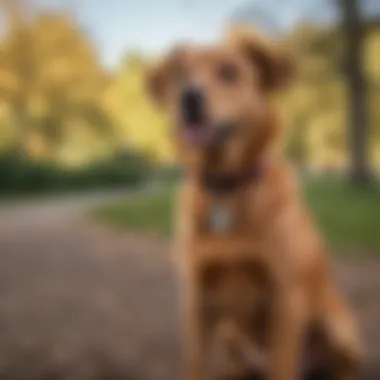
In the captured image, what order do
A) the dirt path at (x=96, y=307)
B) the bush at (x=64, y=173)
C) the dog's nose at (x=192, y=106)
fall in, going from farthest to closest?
the bush at (x=64, y=173) → the dirt path at (x=96, y=307) → the dog's nose at (x=192, y=106)

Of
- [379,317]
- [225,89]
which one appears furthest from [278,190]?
[379,317]

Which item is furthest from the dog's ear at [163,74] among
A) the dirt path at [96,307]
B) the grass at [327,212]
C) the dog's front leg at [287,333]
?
the dog's front leg at [287,333]

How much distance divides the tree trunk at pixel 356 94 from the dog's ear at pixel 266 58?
20 cm

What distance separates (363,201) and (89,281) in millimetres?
689

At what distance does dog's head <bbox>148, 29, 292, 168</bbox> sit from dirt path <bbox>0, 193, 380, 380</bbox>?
12.4 inches

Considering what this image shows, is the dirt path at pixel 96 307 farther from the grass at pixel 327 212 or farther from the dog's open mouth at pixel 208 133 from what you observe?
→ the dog's open mouth at pixel 208 133

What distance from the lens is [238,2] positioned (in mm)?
1967

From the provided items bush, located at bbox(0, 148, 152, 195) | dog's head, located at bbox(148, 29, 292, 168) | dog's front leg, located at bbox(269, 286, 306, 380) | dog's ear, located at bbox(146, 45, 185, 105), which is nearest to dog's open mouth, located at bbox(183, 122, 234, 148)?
dog's head, located at bbox(148, 29, 292, 168)

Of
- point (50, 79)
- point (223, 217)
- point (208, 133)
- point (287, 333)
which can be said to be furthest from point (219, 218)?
point (50, 79)

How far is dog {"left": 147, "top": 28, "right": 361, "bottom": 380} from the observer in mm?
1803

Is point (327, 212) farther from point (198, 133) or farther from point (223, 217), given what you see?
point (198, 133)

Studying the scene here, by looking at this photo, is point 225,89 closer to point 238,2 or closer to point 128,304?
point 238,2

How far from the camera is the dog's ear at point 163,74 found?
6.12 feet

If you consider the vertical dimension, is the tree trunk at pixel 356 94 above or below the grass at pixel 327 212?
above
